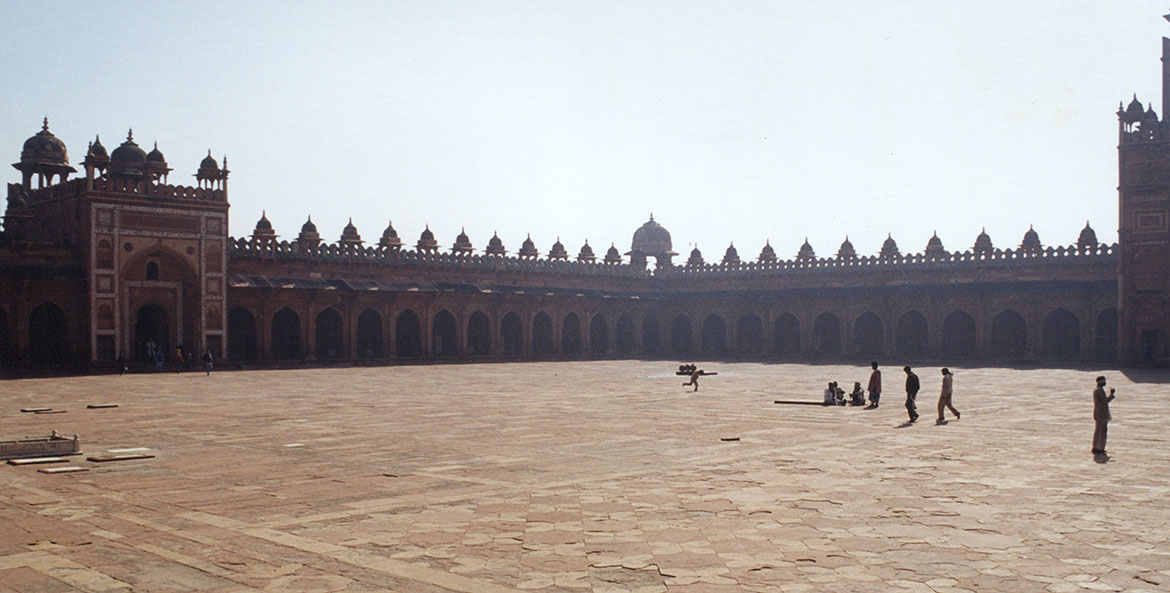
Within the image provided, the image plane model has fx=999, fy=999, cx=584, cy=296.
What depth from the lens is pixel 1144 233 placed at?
103ft

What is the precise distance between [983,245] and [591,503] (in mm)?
34981

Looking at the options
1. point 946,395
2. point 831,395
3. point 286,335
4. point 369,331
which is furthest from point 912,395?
point 369,331

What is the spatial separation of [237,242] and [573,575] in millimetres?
30292

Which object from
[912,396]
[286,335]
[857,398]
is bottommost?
[857,398]

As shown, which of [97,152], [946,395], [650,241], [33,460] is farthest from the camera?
[650,241]

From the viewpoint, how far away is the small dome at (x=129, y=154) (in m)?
33.2

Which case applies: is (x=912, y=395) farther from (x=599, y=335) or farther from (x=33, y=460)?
(x=599, y=335)

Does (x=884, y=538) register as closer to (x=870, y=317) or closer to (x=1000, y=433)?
(x=1000, y=433)

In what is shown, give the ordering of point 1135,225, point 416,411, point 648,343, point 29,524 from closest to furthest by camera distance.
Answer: point 29,524 < point 416,411 < point 1135,225 < point 648,343

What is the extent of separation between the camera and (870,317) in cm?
4056

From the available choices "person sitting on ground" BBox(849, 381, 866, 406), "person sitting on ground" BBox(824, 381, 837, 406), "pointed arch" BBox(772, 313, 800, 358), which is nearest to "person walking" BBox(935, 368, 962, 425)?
"person sitting on ground" BBox(824, 381, 837, 406)

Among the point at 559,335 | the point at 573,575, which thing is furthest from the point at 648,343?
the point at 573,575

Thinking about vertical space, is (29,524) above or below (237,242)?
below

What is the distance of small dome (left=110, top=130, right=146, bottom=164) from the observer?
109 feet
